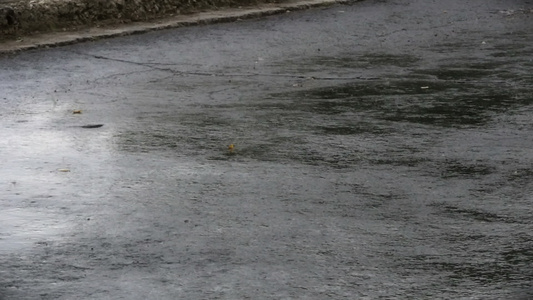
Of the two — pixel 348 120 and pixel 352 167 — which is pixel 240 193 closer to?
pixel 352 167

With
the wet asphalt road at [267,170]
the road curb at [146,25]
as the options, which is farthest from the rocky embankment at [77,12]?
the wet asphalt road at [267,170]

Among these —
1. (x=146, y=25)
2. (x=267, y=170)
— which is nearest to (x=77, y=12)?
(x=146, y=25)

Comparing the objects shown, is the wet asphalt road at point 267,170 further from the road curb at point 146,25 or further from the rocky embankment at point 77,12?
the rocky embankment at point 77,12

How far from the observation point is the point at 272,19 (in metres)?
13.6

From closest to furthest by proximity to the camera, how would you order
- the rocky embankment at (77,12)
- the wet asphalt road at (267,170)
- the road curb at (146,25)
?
the wet asphalt road at (267,170)
the road curb at (146,25)
the rocky embankment at (77,12)

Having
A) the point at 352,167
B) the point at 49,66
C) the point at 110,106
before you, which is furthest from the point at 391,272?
the point at 49,66

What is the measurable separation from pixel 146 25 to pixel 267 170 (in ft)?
20.5

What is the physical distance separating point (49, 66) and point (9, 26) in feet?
5.39

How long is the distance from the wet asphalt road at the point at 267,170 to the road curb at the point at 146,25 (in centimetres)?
25

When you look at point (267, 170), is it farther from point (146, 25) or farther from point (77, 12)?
point (77, 12)

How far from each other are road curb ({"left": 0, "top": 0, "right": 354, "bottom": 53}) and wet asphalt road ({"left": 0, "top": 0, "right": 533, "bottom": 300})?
0.81ft

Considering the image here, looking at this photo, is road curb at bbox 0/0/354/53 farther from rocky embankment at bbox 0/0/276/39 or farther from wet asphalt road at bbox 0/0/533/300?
wet asphalt road at bbox 0/0/533/300

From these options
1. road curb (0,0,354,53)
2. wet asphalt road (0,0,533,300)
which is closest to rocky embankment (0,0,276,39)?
road curb (0,0,354,53)

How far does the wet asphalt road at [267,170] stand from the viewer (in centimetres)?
496
